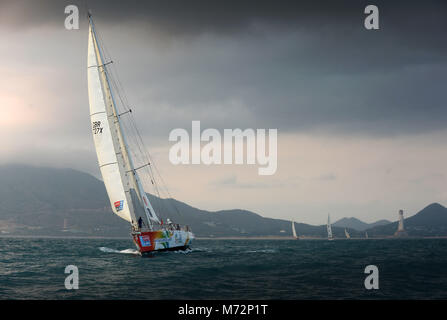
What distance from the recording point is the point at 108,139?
41250mm

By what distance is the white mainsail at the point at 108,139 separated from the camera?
41.2 meters

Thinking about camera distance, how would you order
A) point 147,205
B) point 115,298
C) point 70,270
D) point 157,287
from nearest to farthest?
point 115,298 < point 157,287 < point 70,270 < point 147,205

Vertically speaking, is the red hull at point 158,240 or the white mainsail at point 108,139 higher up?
the white mainsail at point 108,139

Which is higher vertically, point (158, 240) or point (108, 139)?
point (108, 139)

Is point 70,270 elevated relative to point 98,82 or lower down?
lower down

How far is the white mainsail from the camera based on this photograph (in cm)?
4122

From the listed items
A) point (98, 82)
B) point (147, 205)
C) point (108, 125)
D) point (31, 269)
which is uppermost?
point (98, 82)

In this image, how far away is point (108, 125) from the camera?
41.6 meters

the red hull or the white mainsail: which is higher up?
the white mainsail
